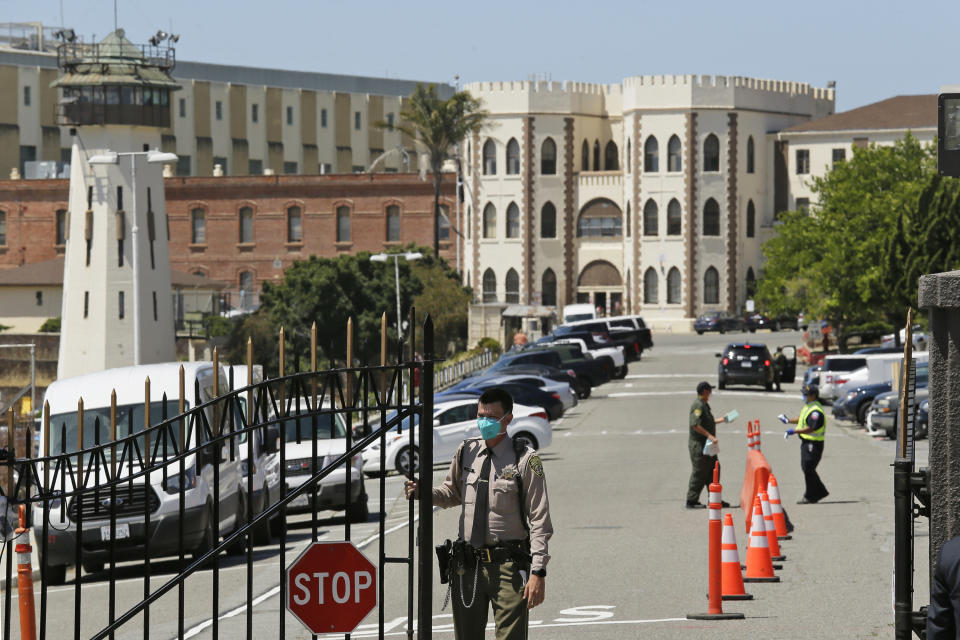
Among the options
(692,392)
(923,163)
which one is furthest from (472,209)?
(692,392)

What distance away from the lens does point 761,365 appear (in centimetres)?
5119

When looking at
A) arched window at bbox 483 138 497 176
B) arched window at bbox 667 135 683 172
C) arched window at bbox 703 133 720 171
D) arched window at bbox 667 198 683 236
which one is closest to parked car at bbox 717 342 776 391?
arched window at bbox 667 198 683 236

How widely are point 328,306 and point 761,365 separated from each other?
3281 cm

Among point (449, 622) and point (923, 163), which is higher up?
point (923, 163)

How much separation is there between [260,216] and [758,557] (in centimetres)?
9424

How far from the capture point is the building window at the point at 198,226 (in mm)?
107438

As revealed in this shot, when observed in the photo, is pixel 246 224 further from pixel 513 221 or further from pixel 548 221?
pixel 548 221

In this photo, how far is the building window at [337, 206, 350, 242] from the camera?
106 m

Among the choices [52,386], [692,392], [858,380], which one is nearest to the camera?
[52,386]

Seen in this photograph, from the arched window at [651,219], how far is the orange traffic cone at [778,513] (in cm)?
8128

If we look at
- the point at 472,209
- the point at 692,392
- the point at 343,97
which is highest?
the point at 343,97

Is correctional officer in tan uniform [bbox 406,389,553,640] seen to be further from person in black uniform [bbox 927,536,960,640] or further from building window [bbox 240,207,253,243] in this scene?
building window [bbox 240,207,253,243]

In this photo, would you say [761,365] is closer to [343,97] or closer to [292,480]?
[292,480]

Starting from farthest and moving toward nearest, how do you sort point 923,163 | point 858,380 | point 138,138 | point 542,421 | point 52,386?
point 923,163, point 138,138, point 858,380, point 542,421, point 52,386
